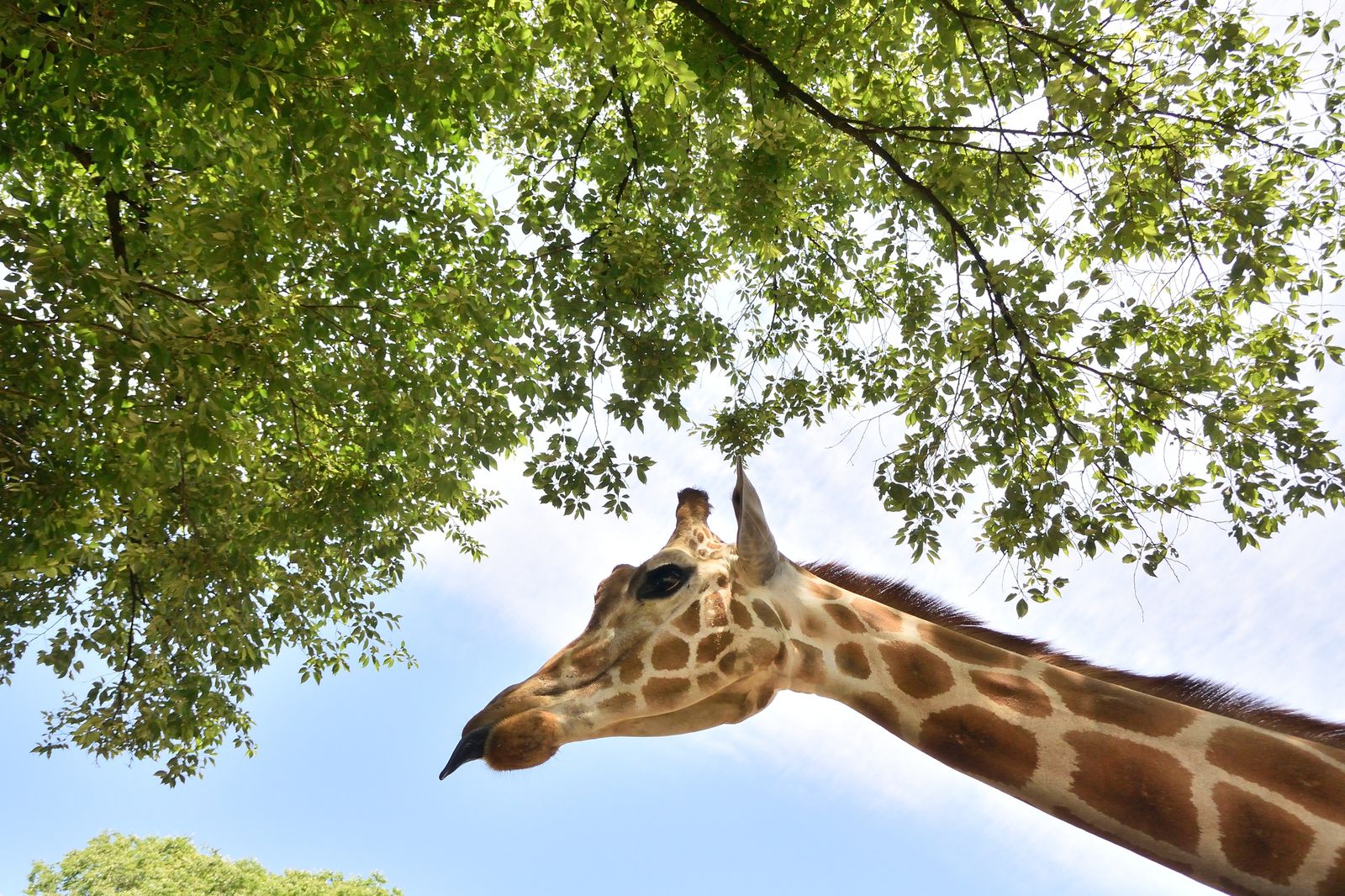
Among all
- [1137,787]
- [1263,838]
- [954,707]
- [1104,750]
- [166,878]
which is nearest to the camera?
[1263,838]

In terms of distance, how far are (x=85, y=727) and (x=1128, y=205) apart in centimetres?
1202

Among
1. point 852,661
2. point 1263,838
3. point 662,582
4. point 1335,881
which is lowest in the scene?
point 1335,881

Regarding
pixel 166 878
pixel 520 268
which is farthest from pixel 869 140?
pixel 166 878

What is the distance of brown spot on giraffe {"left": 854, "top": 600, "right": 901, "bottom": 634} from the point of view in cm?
418

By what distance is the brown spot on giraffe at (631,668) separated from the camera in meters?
3.85

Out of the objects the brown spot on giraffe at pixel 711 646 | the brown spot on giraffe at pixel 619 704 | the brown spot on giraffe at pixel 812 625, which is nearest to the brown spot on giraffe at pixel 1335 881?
the brown spot on giraffe at pixel 812 625

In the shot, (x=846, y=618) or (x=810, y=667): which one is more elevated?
(x=846, y=618)

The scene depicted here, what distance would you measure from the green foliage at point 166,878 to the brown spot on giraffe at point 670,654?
58.9 ft

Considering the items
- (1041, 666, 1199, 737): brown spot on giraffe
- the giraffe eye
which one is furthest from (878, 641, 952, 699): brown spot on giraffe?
the giraffe eye

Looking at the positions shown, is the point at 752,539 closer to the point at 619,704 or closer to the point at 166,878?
the point at 619,704

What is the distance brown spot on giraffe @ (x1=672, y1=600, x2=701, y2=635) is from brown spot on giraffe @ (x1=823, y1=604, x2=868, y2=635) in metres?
0.70

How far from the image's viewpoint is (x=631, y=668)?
3.88m

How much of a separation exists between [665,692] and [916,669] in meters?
1.20

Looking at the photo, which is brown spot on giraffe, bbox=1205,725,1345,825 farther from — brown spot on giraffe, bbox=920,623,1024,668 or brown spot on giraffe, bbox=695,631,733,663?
brown spot on giraffe, bbox=695,631,733,663
